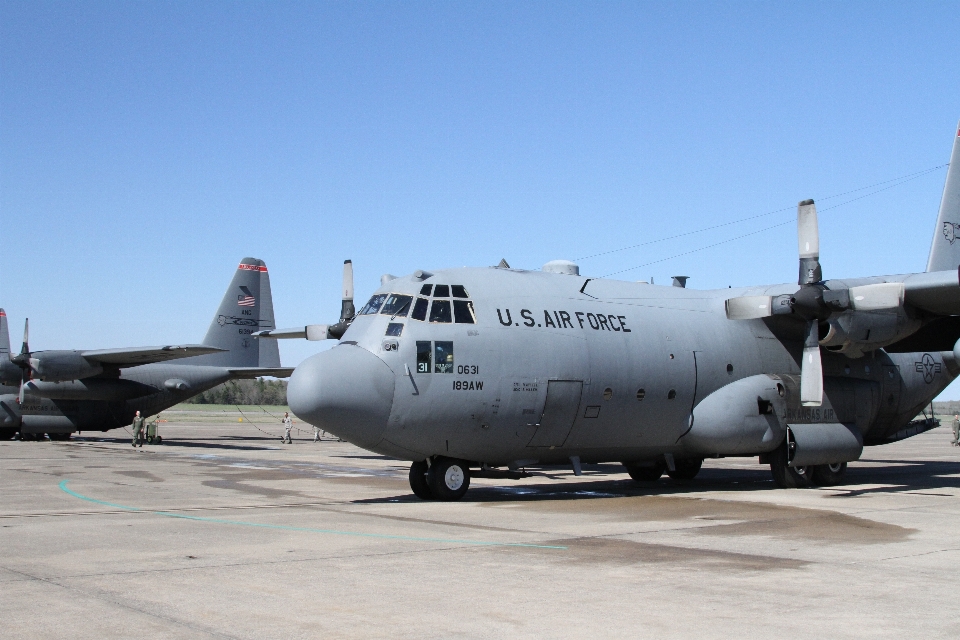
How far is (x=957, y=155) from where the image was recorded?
21.9 meters

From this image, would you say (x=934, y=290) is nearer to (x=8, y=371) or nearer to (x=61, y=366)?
(x=61, y=366)

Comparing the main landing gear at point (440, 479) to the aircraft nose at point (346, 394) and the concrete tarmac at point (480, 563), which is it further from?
the aircraft nose at point (346, 394)

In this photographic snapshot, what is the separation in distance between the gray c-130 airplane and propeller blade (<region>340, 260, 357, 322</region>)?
543 cm

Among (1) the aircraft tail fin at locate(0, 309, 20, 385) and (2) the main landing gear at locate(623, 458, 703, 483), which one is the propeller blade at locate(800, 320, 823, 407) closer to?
(2) the main landing gear at locate(623, 458, 703, 483)

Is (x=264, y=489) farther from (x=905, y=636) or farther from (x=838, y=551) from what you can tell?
(x=905, y=636)

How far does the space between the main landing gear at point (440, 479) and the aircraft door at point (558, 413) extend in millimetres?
1270

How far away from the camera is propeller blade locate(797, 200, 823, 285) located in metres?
17.2

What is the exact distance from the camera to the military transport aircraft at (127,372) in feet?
122

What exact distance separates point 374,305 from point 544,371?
3006mm

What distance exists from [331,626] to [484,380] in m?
8.62

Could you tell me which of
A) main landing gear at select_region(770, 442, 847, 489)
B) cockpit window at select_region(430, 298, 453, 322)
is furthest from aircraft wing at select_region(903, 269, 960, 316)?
cockpit window at select_region(430, 298, 453, 322)

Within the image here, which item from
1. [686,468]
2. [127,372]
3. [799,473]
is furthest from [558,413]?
[127,372]

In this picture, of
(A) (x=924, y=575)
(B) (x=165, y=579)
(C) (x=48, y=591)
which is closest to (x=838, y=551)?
(A) (x=924, y=575)

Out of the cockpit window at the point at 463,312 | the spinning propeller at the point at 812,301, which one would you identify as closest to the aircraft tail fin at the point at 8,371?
the cockpit window at the point at 463,312
